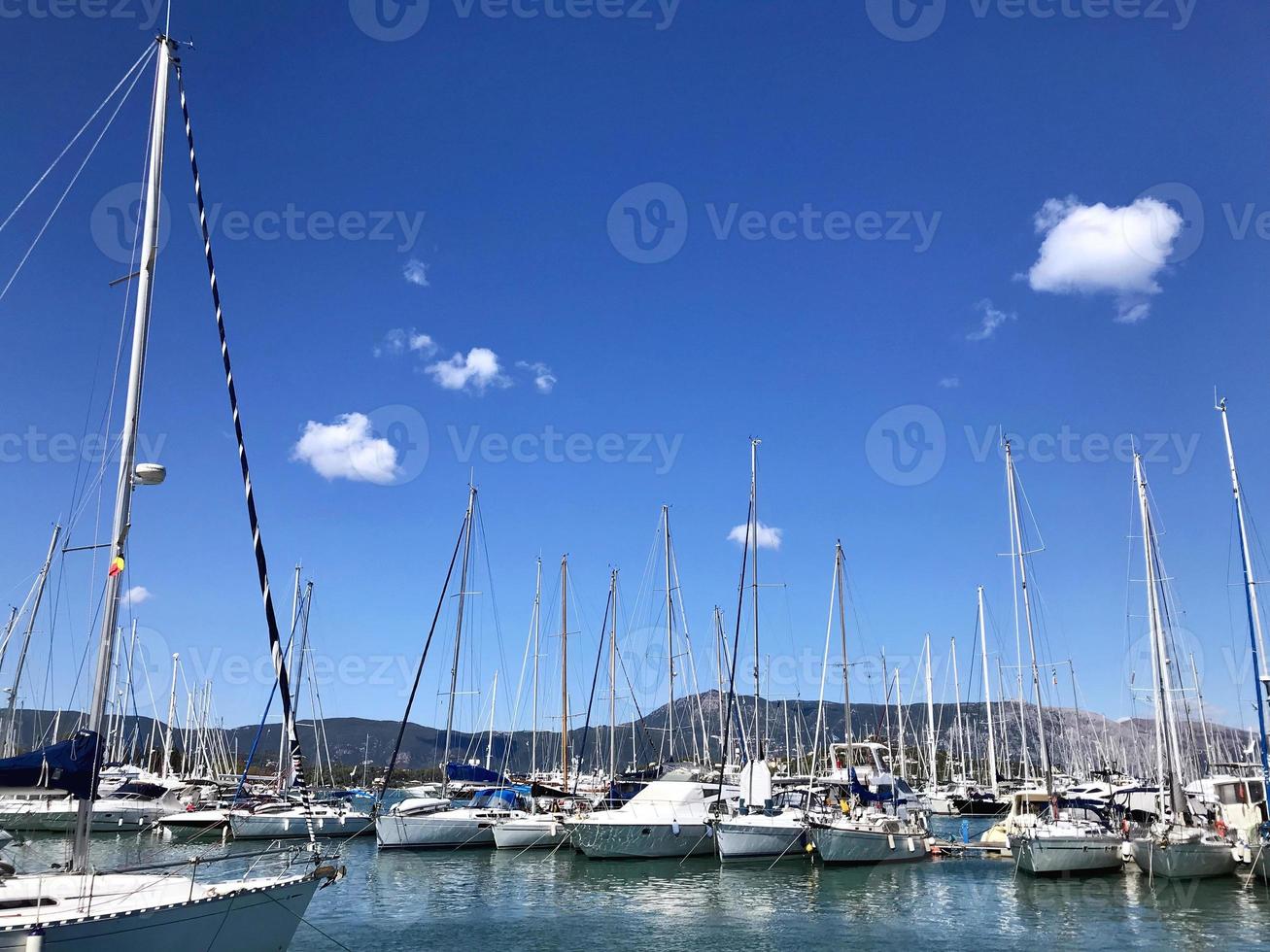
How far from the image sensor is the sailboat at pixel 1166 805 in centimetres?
3303

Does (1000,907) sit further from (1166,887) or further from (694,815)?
(694,815)

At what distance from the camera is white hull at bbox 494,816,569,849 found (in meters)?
43.4

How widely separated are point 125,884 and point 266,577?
5892 mm

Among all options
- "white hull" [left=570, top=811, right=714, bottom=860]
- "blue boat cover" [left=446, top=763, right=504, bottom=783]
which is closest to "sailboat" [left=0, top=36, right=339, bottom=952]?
"white hull" [left=570, top=811, right=714, bottom=860]

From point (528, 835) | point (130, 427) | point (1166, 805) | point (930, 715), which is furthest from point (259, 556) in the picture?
point (930, 715)

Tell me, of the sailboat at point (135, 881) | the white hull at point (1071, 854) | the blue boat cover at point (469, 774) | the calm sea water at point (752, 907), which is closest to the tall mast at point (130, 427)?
the sailboat at point (135, 881)

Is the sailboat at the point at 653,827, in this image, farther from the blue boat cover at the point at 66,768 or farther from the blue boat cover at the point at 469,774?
the blue boat cover at the point at 66,768

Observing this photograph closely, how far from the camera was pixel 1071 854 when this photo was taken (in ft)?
115

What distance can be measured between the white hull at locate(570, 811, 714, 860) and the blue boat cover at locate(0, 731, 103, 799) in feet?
88.7

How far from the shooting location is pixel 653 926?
26.0 meters

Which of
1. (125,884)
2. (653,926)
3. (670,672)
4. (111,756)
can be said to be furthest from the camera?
(111,756)

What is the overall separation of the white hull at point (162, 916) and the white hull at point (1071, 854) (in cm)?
2833

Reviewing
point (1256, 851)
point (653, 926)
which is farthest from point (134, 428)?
point (1256, 851)

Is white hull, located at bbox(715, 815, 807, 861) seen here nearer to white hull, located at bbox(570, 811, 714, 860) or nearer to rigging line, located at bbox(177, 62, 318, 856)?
white hull, located at bbox(570, 811, 714, 860)
